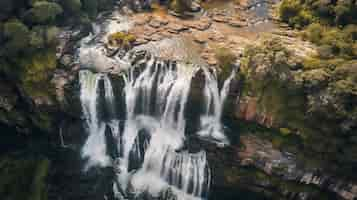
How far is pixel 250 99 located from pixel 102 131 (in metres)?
11.5

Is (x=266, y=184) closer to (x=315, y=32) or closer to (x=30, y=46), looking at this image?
A: (x=315, y=32)

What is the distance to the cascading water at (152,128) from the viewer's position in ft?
71.8

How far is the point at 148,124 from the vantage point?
23.4m

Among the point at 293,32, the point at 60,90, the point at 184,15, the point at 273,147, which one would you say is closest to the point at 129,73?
the point at 60,90

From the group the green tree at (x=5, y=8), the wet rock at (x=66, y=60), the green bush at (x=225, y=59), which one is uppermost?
the green tree at (x=5, y=8)

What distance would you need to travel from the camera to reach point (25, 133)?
75.8 ft

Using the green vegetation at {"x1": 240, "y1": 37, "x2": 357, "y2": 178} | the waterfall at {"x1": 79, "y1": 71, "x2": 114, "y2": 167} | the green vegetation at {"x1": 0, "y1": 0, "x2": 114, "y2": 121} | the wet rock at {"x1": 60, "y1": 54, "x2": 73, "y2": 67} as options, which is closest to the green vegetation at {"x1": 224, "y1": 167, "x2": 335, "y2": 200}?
the green vegetation at {"x1": 240, "y1": 37, "x2": 357, "y2": 178}

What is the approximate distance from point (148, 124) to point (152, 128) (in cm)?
44

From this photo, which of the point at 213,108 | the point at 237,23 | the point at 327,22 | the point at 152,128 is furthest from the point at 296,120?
the point at 237,23

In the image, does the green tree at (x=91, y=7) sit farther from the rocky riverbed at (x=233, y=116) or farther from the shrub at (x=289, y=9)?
the shrub at (x=289, y=9)

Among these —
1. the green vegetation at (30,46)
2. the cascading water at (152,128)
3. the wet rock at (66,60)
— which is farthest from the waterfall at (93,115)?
the green vegetation at (30,46)

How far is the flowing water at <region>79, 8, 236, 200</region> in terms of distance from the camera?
71.8 feet

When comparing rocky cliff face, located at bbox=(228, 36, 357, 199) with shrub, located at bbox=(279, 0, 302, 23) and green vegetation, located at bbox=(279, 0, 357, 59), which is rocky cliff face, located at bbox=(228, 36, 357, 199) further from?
shrub, located at bbox=(279, 0, 302, 23)

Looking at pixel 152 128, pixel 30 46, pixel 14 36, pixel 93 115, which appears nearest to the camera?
pixel 14 36
